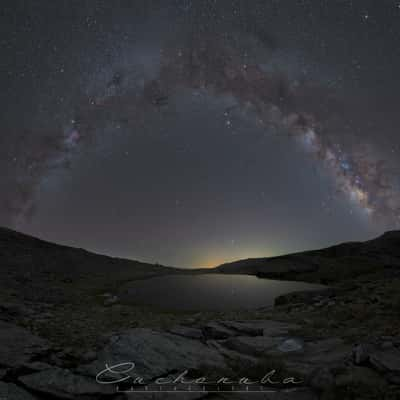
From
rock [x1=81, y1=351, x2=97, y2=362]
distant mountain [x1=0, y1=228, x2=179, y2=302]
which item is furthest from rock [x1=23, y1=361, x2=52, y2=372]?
distant mountain [x1=0, y1=228, x2=179, y2=302]

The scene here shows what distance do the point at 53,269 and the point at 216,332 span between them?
32.8 m

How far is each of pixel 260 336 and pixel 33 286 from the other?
790 inches

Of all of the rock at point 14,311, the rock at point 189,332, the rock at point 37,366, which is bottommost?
the rock at point 189,332

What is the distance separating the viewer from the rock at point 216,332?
371 inches

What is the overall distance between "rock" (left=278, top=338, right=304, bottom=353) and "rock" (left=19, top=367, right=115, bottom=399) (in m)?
4.51

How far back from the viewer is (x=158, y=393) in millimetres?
5594

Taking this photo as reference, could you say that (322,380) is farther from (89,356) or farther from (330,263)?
(330,263)

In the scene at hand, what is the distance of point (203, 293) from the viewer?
77.2 feet

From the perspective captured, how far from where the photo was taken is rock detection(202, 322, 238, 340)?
9430 millimetres

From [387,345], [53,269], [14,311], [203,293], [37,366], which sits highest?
[53,269]

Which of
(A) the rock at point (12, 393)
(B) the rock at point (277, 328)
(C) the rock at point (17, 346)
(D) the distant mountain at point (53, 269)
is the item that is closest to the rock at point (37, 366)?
(C) the rock at point (17, 346)

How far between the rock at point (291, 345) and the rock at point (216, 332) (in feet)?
6.03

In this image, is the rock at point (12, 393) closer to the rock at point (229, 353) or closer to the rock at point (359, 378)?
the rock at point (229, 353)

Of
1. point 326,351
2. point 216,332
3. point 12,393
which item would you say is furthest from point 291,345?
point 12,393
